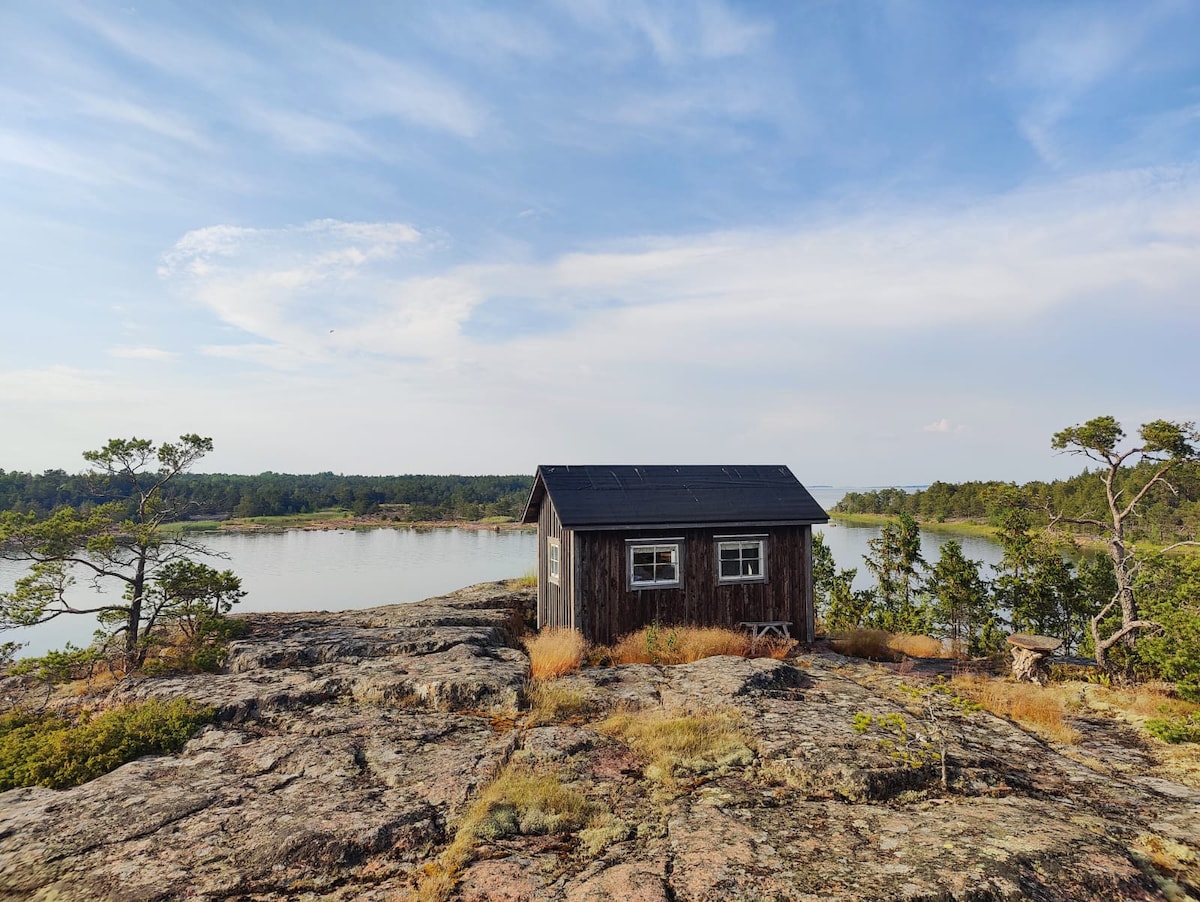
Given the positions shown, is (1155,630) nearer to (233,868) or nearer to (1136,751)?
(1136,751)

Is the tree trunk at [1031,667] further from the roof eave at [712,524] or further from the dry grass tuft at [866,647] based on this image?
the roof eave at [712,524]

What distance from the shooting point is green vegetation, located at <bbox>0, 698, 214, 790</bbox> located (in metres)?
7.40

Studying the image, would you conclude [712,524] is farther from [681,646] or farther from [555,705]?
[555,705]

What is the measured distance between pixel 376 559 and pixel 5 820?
1843 inches

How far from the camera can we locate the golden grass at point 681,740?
7293 mm

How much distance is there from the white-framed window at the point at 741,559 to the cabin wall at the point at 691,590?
0.13 m

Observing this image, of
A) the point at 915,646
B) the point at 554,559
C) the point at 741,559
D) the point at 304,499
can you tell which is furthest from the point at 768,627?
the point at 304,499

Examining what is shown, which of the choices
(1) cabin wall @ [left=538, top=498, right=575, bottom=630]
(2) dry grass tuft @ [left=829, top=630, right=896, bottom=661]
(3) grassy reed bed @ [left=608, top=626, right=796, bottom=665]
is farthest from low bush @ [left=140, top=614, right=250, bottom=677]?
(2) dry grass tuft @ [left=829, top=630, right=896, bottom=661]

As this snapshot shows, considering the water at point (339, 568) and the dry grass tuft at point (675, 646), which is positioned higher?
the dry grass tuft at point (675, 646)

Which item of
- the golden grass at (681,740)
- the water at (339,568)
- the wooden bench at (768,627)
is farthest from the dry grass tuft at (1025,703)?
the water at (339,568)

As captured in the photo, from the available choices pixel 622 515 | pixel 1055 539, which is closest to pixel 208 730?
pixel 622 515

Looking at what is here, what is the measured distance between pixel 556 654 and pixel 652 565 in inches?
157

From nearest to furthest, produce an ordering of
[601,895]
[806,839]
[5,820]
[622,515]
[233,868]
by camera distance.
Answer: [601,895] < [233,868] < [806,839] < [5,820] < [622,515]

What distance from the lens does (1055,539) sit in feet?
50.3
